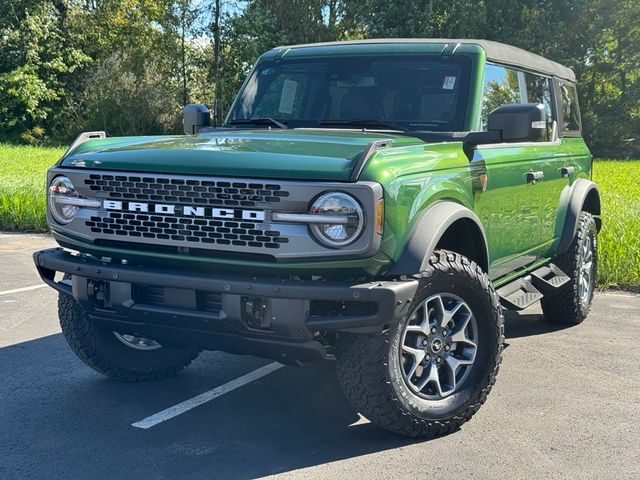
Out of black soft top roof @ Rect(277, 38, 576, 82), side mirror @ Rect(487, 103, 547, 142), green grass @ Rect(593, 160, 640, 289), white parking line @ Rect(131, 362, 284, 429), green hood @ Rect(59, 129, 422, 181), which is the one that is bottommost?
white parking line @ Rect(131, 362, 284, 429)

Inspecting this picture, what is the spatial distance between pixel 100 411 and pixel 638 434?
9.43 ft

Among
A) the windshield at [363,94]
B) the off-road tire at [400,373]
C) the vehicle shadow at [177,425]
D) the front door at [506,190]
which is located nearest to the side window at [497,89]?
the front door at [506,190]

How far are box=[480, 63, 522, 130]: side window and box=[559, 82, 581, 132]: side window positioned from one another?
1.06 meters

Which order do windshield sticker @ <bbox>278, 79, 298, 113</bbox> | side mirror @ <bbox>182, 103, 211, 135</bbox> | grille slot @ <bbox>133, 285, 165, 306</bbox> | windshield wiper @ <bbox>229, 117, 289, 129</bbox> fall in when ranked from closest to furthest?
grille slot @ <bbox>133, 285, 165, 306</bbox>
windshield wiper @ <bbox>229, 117, 289, 129</bbox>
windshield sticker @ <bbox>278, 79, 298, 113</bbox>
side mirror @ <bbox>182, 103, 211, 135</bbox>

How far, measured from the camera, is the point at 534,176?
5.13m

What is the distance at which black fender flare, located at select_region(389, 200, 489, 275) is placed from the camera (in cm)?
350

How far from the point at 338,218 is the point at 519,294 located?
89.2 inches

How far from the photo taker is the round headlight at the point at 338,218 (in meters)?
3.33

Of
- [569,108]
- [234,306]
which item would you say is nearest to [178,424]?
[234,306]

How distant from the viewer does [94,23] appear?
44.9m

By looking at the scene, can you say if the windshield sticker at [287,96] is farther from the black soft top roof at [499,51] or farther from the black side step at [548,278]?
the black side step at [548,278]

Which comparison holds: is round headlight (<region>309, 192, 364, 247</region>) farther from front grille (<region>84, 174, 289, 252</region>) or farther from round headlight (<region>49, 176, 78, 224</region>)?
round headlight (<region>49, 176, 78, 224</region>)

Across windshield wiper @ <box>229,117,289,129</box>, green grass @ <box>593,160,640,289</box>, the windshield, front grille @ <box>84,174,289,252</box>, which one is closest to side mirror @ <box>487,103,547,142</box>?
the windshield

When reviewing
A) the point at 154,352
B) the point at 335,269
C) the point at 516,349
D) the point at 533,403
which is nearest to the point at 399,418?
the point at 335,269
